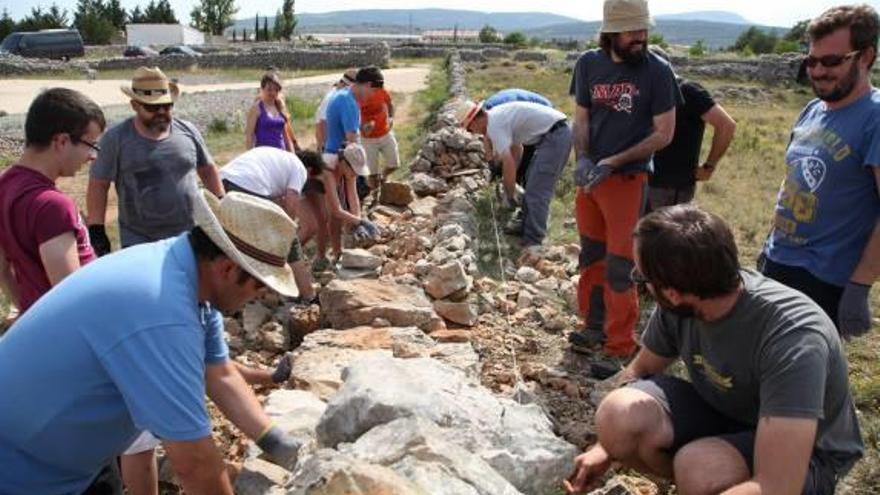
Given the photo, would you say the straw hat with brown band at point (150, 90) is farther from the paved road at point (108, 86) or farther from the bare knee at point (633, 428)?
the paved road at point (108, 86)

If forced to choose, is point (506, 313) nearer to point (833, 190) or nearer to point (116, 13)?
point (833, 190)

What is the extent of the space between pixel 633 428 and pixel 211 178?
271cm

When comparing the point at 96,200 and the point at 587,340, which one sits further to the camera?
the point at 587,340

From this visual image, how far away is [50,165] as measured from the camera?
2924mm

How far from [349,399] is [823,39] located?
2.30 metres

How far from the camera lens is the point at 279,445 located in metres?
2.62

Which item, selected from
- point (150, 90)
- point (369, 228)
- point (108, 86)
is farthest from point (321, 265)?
point (108, 86)

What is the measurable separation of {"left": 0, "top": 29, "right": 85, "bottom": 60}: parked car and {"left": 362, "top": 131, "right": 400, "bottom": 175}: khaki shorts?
34841 millimetres

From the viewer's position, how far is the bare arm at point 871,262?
10.3 feet

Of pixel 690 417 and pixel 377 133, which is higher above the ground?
pixel 377 133

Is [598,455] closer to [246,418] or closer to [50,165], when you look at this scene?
[246,418]

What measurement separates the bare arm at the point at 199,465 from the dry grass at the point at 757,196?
2612mm

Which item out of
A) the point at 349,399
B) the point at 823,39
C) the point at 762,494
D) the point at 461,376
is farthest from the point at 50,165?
the point at 823,39

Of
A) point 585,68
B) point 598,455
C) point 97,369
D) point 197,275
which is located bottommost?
point 598,455
